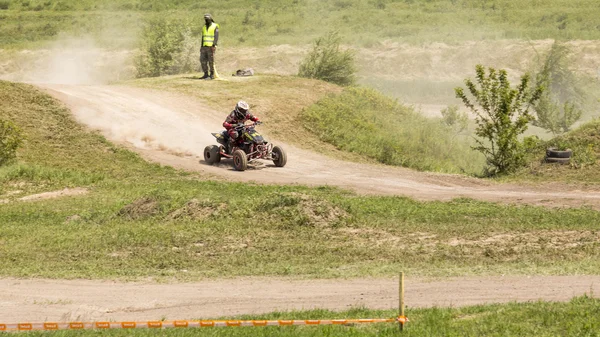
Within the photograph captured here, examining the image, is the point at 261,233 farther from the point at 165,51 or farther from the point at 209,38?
the point at 165,51

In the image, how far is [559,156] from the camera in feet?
93.8

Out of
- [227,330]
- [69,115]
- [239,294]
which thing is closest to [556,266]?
[239,294]

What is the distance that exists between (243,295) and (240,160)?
1356cm

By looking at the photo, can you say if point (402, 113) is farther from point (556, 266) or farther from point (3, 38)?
point (3, 38)

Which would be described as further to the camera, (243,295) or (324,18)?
(324,18)

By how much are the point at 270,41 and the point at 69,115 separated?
139 feet

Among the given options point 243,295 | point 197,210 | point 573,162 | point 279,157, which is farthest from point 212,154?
point 243,295

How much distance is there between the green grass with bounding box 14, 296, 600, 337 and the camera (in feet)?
38.5

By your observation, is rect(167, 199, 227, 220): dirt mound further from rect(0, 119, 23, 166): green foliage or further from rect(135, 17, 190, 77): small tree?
rect(135, 17, 190, 77): small tree

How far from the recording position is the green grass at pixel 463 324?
462 inches

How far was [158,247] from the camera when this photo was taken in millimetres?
18750

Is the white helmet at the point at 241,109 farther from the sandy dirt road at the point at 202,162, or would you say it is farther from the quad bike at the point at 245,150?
the sandy dirt road at the point at 202,162

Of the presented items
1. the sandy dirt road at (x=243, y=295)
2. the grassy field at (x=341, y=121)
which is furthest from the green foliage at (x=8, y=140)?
the sandy dirt road at (x=243, y=295)

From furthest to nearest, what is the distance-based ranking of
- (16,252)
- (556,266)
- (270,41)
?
(270,41) → (16,252) → (556,266)
